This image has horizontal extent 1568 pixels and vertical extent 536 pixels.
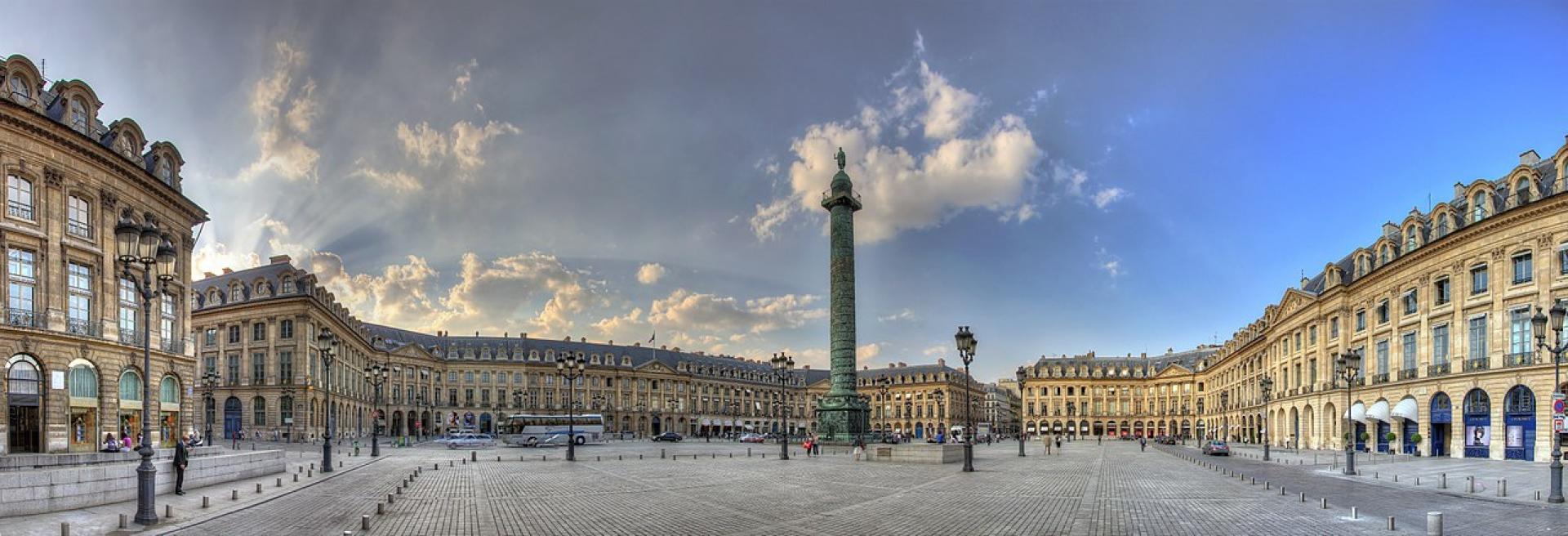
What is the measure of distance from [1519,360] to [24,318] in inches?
2521

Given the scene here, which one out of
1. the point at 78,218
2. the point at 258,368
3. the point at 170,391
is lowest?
the point at 258,368

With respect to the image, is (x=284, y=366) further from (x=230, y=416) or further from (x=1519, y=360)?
(x=1519, y=360)

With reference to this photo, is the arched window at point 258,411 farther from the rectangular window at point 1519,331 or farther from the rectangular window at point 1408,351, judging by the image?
the rectangular window at point 1519,331

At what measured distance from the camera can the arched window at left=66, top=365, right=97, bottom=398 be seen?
1394 inches

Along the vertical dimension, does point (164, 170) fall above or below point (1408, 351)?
above

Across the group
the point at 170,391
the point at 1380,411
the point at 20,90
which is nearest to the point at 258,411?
the point at 170,391

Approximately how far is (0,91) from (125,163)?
239 inches

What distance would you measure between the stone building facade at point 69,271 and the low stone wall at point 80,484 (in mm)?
14218

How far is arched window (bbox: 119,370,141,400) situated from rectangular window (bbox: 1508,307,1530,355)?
209 feet

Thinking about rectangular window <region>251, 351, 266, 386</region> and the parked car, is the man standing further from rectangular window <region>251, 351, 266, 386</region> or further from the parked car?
rectangular window <region>251, 351, 266, 386</region>

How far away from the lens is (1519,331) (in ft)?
138

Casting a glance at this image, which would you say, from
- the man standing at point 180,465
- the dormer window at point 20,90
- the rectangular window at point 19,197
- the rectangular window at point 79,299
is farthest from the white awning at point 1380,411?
the dormer window at point 20,90

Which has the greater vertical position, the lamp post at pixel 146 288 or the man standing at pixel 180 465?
the lamp post at pixel 146 288

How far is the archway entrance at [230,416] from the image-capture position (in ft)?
240
